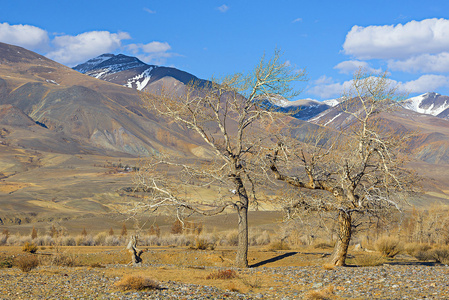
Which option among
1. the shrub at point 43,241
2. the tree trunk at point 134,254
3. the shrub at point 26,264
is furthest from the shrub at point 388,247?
the shrub at point 43,241

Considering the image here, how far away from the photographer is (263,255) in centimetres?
2136

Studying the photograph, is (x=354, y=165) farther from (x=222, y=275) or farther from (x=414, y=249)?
(x=414, y=249)

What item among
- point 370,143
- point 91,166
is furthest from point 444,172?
point 370,143

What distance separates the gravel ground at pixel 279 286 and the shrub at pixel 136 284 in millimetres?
210

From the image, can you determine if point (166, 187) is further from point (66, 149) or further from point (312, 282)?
point (66, 149)

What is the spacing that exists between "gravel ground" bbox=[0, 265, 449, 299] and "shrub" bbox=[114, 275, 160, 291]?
0.69ft

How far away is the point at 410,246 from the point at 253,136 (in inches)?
606

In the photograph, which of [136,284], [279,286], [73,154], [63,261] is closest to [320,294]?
[279,286]

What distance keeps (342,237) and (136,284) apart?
8.08 meters

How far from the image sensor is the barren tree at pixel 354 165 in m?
15.5

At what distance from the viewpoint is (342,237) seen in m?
16.0

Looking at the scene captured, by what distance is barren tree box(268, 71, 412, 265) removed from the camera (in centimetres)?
1549

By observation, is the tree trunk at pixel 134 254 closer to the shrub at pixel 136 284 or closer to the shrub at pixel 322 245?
the shrub at pixel 136 284

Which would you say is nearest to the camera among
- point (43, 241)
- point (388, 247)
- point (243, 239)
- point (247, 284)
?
point (247, 284)
